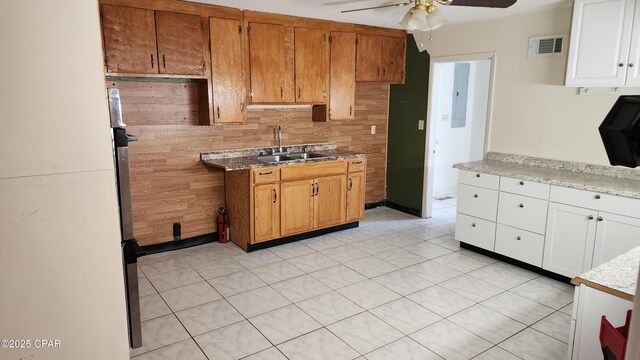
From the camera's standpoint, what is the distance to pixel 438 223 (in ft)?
17.7

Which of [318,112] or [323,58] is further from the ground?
[323,58]

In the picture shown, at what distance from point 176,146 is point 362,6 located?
7.45 feet

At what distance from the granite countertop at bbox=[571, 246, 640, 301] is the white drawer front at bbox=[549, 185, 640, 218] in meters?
1.25

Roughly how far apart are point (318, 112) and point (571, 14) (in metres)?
2.69

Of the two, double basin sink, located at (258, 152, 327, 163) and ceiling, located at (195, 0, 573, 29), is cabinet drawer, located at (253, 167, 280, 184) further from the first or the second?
ceiling, located at (195, 0, 573, 29)

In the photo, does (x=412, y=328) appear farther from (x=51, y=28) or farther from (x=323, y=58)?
(x=323, y=58)

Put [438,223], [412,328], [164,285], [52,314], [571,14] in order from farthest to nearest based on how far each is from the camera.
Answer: [438,223], [571,14], [164,285], [412,328], [52,314]

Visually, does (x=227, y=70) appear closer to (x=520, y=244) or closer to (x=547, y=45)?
(x=547, y=45)

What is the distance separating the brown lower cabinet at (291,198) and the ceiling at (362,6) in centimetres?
155

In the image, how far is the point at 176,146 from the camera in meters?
4.29

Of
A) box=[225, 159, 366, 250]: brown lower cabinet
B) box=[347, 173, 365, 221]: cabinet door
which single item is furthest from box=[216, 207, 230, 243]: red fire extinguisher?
box=[347, 173, 365, 221]: cabinet door

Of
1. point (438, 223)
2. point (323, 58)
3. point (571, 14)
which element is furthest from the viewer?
point (438, 223)

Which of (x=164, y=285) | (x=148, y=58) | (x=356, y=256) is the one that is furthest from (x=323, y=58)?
(x=164, y=285)

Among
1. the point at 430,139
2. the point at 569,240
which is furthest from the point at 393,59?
the point at 569,240
